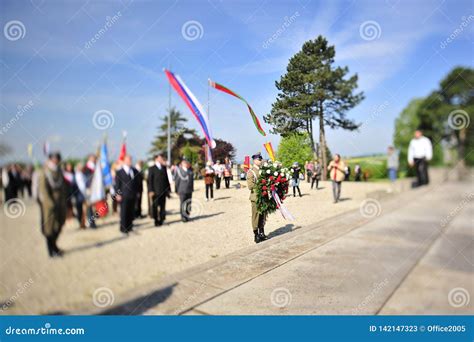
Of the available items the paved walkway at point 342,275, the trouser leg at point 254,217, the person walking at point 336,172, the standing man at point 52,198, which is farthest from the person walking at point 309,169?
the standing man at point 52,198

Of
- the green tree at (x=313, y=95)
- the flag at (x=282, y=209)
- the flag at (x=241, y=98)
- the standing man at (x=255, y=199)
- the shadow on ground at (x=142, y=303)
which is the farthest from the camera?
the flag at (x=282, y=209)

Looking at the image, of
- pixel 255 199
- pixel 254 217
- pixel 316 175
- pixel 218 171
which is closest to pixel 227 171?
pixel 218 171

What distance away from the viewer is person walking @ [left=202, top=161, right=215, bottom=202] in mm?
2146

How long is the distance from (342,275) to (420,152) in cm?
140

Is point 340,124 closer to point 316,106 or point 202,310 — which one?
point 316,106

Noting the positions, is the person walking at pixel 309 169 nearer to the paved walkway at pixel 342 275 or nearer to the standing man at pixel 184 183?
the paved walkway at pixel 342 275

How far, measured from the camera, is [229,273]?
2535mm

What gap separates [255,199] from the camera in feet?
8.05

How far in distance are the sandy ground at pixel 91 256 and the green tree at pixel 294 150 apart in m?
0.23

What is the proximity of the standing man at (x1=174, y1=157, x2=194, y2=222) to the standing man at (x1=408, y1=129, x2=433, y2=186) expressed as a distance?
1.82 meters

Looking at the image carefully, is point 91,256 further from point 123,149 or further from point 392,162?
point 392,162

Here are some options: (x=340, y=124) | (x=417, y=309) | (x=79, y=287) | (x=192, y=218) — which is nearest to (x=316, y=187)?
(x=340, y=124)

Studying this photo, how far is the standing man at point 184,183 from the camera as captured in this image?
2010 mm
